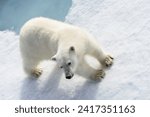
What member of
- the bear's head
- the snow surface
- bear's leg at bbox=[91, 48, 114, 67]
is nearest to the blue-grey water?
the snow surface

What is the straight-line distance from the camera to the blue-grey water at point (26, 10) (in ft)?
18.2

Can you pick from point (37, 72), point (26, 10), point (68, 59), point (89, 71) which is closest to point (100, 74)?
point (89, 71)

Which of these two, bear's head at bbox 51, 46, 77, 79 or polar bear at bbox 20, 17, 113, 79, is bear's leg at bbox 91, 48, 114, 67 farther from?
bear's head at bbox 51, 46, 77, 79

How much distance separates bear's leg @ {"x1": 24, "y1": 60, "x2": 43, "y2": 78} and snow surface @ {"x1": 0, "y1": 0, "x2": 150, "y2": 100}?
0.06m

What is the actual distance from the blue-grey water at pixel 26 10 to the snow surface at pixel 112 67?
0.24 meters

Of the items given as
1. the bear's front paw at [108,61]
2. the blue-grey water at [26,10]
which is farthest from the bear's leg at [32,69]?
the blue-grey water at [26,10]

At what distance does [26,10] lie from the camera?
5895mm

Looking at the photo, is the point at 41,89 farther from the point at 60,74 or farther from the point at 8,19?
the point at 8,19

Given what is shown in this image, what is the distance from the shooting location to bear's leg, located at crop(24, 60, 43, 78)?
183 inches

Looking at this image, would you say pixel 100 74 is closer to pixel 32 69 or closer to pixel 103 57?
pixel 103 57

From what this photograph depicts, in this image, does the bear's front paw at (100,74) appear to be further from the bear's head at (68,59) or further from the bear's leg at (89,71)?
the bear's head at (68,59)

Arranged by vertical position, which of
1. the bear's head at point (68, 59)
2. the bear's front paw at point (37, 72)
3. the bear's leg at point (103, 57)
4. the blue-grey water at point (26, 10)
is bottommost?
the bear's front paw at point (37, 72)

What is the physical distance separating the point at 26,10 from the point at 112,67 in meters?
1.87

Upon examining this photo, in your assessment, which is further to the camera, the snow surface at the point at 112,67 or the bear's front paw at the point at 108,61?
the bear's front paw at the point at 108,61
